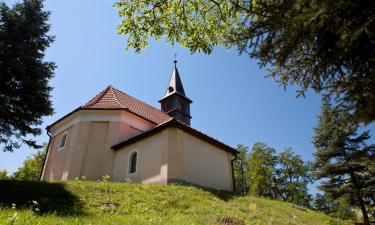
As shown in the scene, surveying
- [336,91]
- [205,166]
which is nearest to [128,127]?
[205,166]

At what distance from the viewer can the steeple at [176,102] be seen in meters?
29.6

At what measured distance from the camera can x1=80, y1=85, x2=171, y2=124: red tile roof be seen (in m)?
21.3

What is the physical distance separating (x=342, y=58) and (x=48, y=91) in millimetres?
14038

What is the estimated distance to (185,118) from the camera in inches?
1180

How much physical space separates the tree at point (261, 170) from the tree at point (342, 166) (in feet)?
50.1

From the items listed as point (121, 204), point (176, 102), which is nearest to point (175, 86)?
point (176, 102)

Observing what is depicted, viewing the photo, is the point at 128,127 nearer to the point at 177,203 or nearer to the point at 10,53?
the point at 10,53

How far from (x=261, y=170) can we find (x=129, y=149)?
2545 cm

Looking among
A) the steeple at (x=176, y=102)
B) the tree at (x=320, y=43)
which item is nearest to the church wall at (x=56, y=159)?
the steeple at (x=176, y=102)

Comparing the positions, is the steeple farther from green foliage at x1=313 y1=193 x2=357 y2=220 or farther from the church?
green foliage at x1=313 y1=193 x2=357 y2=220

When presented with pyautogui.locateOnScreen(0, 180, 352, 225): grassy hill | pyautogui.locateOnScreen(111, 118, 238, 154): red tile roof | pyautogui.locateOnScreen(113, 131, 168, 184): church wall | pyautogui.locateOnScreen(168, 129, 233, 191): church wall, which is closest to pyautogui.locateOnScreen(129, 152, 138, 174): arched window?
pyautogui.locateOnScreen(113, 131, 168, 184): church wall

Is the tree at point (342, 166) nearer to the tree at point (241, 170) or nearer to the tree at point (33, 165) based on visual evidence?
the tree at point (241, 170)

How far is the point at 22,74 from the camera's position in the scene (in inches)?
558

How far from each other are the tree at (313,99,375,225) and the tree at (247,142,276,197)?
50.1 feet
